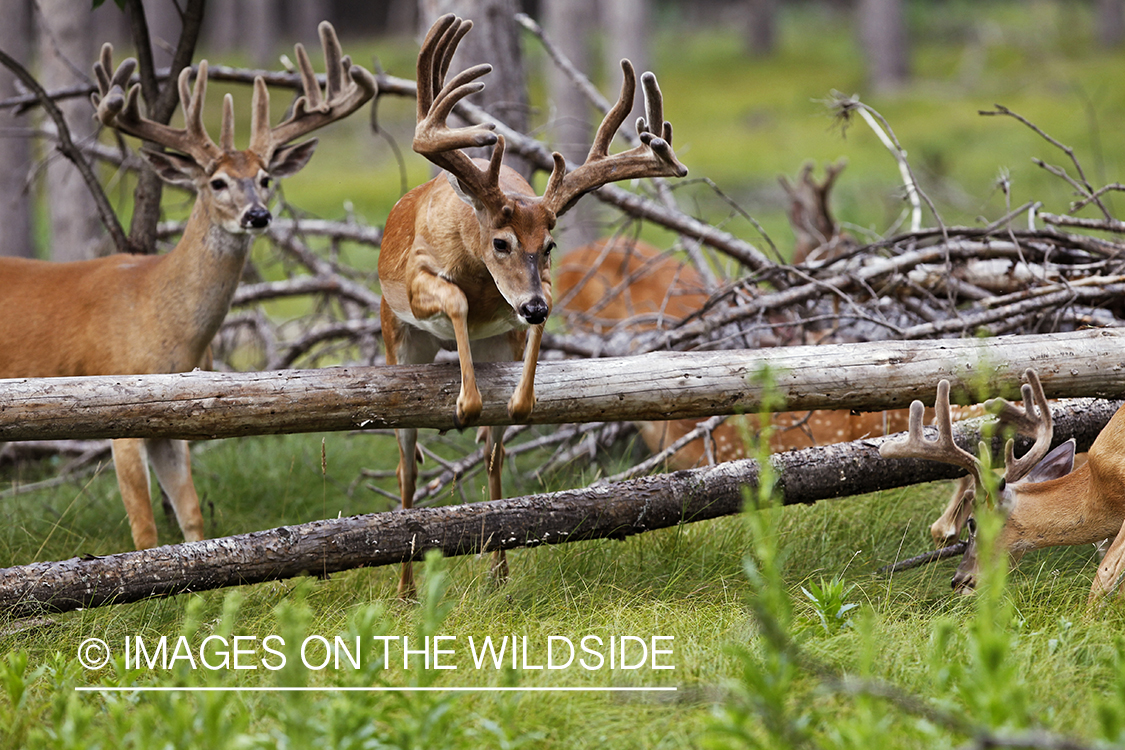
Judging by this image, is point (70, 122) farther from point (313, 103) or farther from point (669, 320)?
point (669, 320)

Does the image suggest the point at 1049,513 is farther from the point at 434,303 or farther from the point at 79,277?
the point at 79,277

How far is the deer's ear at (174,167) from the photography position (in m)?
4.74

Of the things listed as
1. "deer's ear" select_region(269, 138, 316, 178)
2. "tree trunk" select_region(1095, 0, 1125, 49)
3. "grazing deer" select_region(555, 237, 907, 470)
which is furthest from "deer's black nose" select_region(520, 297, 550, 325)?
"tree trunk" select_region(1095, 0, 1125, 49)

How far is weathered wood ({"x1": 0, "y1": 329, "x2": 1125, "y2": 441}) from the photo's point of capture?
3311 millimetres

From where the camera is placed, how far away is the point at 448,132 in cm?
331

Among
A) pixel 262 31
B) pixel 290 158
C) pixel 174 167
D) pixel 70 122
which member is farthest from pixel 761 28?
pixel 174 167

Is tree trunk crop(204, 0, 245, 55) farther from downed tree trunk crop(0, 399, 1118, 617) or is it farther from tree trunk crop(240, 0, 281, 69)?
downed tree trunk crop(0, 399, 1118, 617)

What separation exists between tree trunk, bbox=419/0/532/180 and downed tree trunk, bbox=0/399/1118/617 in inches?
92.5

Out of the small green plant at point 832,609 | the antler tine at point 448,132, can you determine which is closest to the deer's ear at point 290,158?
the antler tine at point 448,132

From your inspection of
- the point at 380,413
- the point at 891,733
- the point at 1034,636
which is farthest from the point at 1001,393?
the point at 380,413

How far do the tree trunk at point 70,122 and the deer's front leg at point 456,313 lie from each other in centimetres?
385

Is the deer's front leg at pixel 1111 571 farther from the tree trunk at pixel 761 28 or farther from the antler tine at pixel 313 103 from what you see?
the tree trunk at pixel 761 28

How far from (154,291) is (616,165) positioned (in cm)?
209

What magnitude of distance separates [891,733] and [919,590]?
4.25 feet
